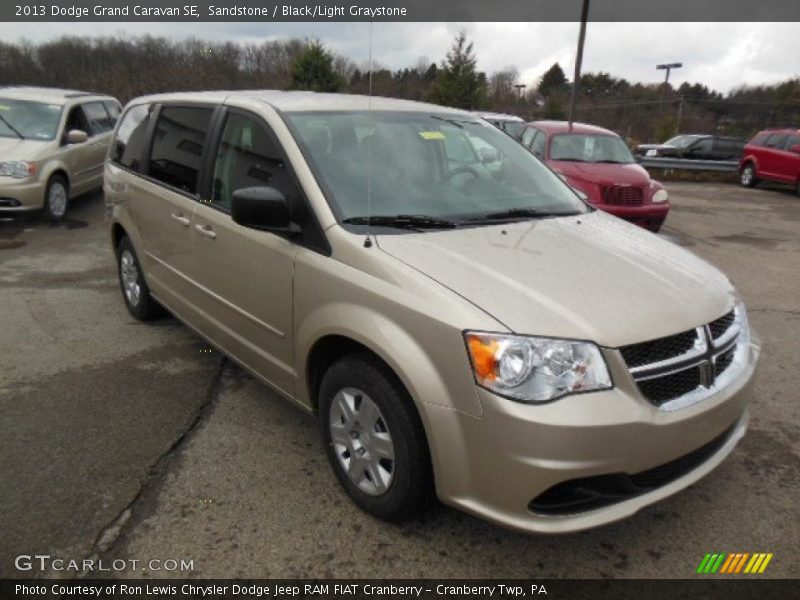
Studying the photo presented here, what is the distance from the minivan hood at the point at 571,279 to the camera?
7.18 feet

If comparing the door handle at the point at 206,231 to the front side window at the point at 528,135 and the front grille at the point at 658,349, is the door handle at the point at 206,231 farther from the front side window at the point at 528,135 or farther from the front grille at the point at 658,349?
the front side window at the point at 528,135

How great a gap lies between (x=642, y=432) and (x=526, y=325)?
0.55 meters

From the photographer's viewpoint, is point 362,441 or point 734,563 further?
point 362,441

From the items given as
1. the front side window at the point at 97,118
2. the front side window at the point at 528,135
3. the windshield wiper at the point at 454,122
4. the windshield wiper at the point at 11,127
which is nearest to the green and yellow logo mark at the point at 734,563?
the windshield wiper at the point at 454,122

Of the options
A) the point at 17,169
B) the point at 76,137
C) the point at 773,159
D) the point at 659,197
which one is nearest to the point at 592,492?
the point at 659,197

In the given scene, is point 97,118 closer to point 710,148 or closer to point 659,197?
point 659,197

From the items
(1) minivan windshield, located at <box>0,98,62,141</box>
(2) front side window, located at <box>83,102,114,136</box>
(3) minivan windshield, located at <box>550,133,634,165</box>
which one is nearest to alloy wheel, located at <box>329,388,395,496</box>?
(3) minivan windshield, located at <box>550,133,634,165</box>

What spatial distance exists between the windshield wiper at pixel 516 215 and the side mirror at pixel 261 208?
902 millimetres

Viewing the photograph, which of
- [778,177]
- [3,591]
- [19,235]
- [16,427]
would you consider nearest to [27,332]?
[16,427]

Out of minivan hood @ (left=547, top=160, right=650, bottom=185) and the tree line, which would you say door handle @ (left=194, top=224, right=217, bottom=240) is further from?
the tree line

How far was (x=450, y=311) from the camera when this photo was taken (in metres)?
2.17

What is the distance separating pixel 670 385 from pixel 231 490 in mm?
1971

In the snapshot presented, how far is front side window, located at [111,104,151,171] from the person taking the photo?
14.9ft

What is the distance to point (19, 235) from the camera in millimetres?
7949
